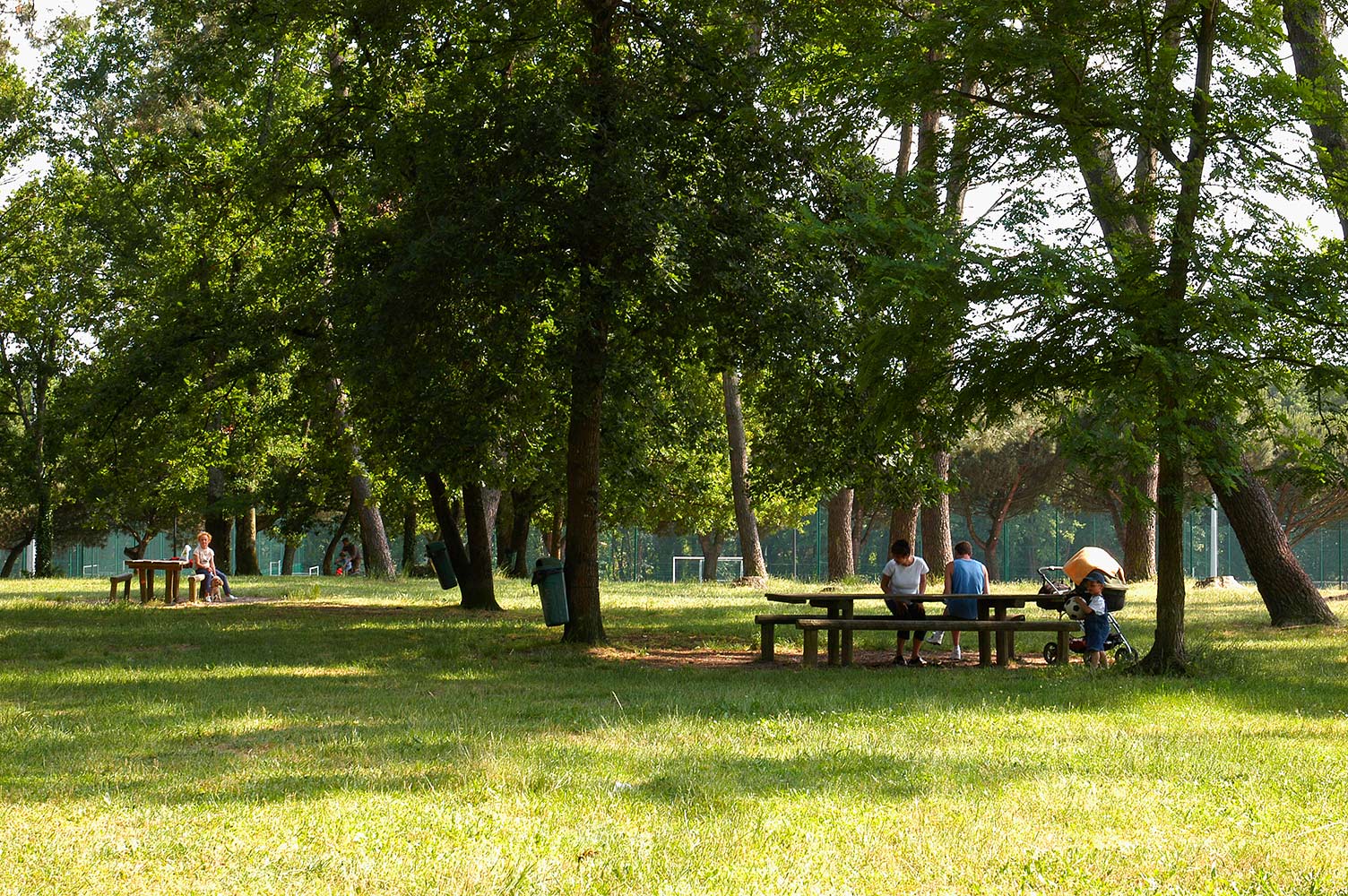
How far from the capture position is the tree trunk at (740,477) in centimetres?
3177

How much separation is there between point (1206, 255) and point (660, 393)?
11289 millimetres

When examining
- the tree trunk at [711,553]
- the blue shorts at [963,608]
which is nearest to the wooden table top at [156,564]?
the blue shorts at [963,608]

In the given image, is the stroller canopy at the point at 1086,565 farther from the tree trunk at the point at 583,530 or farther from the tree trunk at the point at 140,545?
the tree trunk at the point at 140,545

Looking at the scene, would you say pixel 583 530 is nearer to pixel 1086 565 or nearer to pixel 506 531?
pixel 1086 565

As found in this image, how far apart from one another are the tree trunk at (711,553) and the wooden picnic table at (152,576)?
3755cm

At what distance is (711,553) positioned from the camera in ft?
219

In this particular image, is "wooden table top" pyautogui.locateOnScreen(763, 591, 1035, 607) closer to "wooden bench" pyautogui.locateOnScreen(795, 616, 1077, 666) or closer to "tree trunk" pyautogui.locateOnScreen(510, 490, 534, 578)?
"wooden bench" pyautogui.locateOnScreen(795, 616, 1077, 666)

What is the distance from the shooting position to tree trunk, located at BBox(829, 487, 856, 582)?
3528 centimetres

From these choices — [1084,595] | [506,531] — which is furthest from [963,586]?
[506,531]

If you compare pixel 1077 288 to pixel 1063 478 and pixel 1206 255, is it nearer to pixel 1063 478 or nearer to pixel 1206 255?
pixel 1206 255

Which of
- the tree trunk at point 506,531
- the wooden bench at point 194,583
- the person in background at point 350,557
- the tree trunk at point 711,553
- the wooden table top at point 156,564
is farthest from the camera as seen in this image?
the tree trunk at point 711,553

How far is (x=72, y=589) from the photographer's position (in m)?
28.7

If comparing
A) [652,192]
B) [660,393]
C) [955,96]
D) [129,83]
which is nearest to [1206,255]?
[955,96]

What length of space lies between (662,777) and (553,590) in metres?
8.66
